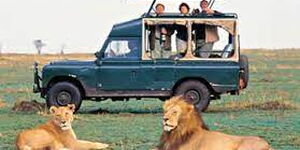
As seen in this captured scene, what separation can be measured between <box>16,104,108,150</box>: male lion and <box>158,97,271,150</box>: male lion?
2.57m

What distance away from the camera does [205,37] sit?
1955 centimetres

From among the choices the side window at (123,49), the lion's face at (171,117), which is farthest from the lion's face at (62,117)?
the side window at (123,49)

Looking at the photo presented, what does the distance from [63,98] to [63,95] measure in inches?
2.7

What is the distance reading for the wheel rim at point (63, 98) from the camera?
1955 cm

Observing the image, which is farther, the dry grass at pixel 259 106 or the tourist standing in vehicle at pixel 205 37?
the dry grass at pixel 259 106

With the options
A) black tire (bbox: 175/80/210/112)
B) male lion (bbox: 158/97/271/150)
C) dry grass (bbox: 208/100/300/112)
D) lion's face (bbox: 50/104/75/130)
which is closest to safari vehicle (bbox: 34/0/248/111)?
black tire (bbox: 175/80/210/112)

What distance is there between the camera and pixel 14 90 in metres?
29.5

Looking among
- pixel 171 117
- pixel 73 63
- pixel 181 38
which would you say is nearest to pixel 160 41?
pixel 181 38

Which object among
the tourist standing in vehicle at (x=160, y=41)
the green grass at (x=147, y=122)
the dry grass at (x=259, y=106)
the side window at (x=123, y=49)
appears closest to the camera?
the green grass at (x=147, y=122)

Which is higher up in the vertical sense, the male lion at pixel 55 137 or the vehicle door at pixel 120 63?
the vehicle door at pixel 120 63

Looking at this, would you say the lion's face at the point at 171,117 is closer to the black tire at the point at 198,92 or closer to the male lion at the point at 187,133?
the male lion at the point at 187,133

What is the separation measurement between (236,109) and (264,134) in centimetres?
647

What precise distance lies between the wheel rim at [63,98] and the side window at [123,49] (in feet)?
4.06

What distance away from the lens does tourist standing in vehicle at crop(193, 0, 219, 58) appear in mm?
19531
